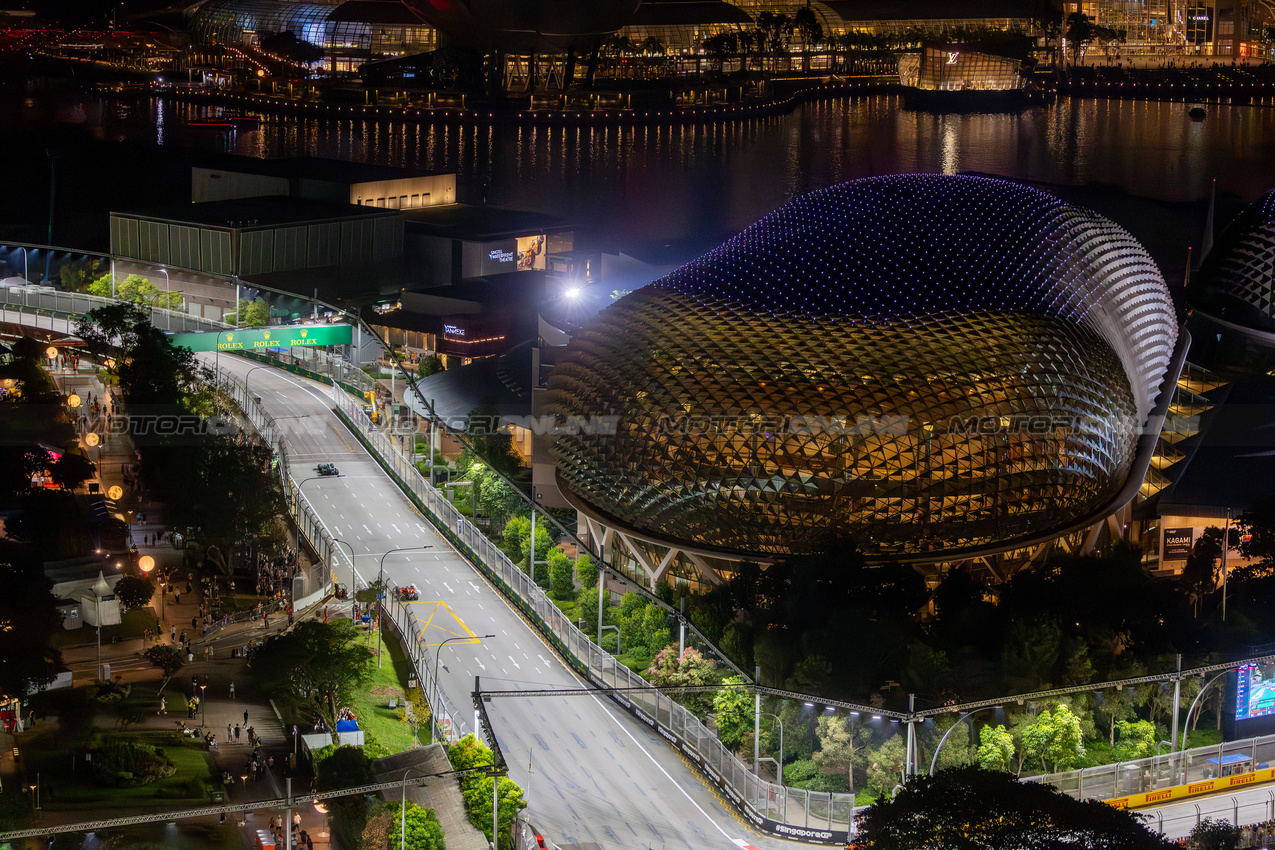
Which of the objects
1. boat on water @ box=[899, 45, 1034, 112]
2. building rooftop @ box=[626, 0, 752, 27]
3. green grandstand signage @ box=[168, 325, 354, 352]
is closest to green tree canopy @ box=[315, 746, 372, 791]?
green grandstand signage @ box=[168, 325, 354, 352]

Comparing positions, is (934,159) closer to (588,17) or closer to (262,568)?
(588,17)

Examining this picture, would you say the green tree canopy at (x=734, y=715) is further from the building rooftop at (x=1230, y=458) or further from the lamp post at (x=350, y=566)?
the building rooftop at (x=1230, y=458)

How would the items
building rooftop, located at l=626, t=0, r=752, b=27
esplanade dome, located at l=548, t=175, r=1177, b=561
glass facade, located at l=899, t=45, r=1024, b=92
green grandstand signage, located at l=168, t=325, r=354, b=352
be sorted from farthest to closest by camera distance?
building rooftop, located at l=626, t=0, r=752, b=27 → glass facade, located at l=899, t=45, r=1024, b=92 → green grandstand signage, located at l=168, t=325, r=354, b=352 → esplanade dome, located at l=548, t=175, r=1177, b=561

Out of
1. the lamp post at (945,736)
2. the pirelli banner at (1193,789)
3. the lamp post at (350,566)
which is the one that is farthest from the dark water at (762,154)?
the pirelli banner at (1193,789)

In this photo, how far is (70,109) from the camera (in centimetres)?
17350

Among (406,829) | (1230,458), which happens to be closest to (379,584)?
(406,829)

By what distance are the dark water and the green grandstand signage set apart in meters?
37.5

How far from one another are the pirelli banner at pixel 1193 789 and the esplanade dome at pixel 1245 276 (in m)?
→ 36.8

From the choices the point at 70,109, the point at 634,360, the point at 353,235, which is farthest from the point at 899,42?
the point at 634,360

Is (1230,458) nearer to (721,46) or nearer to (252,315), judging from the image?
(252,315)

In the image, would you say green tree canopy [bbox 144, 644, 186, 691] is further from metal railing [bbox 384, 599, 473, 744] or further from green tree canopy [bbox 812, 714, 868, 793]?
green tree canopy [bbox 812, 714, 868, 793]

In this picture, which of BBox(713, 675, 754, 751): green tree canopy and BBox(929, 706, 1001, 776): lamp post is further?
BBox(713, 675, 754, 751): green tree canopy

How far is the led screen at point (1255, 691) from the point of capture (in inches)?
1439

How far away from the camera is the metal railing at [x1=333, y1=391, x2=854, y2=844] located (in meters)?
33.2
